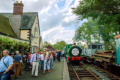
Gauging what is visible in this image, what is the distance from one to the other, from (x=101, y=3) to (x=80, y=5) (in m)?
1.53

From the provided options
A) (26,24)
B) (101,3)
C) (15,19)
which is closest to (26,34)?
(26,24)

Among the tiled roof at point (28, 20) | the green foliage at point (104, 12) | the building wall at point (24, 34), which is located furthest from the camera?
the tiled roof at point (28, 20)

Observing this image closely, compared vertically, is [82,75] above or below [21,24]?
below

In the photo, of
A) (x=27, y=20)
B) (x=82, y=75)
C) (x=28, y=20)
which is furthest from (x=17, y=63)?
(x=27, y=20)

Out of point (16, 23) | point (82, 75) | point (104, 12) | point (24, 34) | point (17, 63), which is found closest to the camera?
point (104, 12)

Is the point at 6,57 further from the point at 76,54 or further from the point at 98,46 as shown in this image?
the point at 98,46

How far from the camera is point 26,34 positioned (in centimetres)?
2348

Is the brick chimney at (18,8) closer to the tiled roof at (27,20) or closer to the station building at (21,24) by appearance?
the station building at (21,24)

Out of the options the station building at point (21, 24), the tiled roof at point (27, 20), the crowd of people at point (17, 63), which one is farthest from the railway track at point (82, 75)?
the tiled roof at point (27, 20)

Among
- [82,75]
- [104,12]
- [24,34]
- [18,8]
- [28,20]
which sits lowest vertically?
[82,75]

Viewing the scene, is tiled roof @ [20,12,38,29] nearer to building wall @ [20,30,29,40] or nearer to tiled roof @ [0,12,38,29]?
tiled roof @ [0,12,38,29]

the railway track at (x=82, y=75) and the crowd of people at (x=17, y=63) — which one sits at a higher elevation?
the crowd of people at (x=17, y=63)

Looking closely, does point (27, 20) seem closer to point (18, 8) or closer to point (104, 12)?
point (18, 8)

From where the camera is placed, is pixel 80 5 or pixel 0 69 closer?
pixel 0 69
